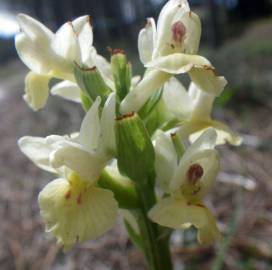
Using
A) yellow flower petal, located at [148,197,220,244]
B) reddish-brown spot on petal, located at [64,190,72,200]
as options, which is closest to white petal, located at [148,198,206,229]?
yellow flower petal, located at [148,197,220,244]

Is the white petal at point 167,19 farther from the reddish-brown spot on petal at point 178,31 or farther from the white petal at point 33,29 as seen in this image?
the white petal at point 33,29

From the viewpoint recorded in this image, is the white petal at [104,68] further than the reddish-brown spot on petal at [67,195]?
Yes

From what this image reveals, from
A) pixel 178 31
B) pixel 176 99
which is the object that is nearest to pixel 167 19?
pixel 178 31

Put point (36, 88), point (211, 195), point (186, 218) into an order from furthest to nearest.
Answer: point (211, 195), point (36, 88), point (186, 218)

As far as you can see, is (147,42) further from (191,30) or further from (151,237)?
(151,237)

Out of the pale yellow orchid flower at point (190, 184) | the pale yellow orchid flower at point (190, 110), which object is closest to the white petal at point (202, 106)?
the pale yellow orchid flower at point (190, 110)

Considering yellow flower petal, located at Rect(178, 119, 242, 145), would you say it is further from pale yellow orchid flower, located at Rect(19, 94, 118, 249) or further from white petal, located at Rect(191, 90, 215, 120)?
pale yellow orchid flower, located at Rect(19, 94, 118, 249)
